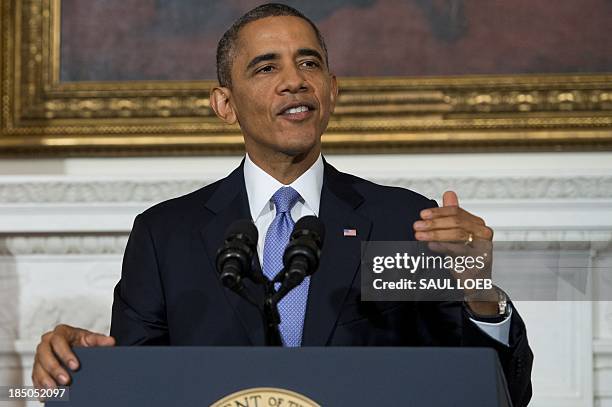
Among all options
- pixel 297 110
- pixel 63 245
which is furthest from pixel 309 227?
pixel 63 245

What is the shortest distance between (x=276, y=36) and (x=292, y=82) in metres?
0.14

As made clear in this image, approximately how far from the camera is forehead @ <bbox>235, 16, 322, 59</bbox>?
7.64 ft

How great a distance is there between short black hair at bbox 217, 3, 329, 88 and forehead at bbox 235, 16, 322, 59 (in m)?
0.02

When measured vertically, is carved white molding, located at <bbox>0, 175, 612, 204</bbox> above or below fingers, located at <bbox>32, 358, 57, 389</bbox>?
above

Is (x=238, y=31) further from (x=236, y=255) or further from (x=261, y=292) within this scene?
(x=236, y=255)

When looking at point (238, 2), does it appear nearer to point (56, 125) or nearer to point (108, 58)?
point (108, 58)

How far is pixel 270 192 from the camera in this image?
2326 mm

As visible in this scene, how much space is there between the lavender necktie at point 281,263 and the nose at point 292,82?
0.21m

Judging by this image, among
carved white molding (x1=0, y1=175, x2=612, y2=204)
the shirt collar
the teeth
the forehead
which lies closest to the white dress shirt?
the shirt collar

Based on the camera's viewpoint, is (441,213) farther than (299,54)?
No

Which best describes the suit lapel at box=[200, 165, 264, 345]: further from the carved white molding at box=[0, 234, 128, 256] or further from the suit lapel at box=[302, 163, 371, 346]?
the carved white molding at box=[0, 234, 128, 256]

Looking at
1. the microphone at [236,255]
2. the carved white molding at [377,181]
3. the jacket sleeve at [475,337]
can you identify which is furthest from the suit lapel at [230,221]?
the carved white molding at [377,181]

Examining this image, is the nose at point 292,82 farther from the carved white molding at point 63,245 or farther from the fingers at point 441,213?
the carved white molding at point 63,245

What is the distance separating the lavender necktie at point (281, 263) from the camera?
211 cm
